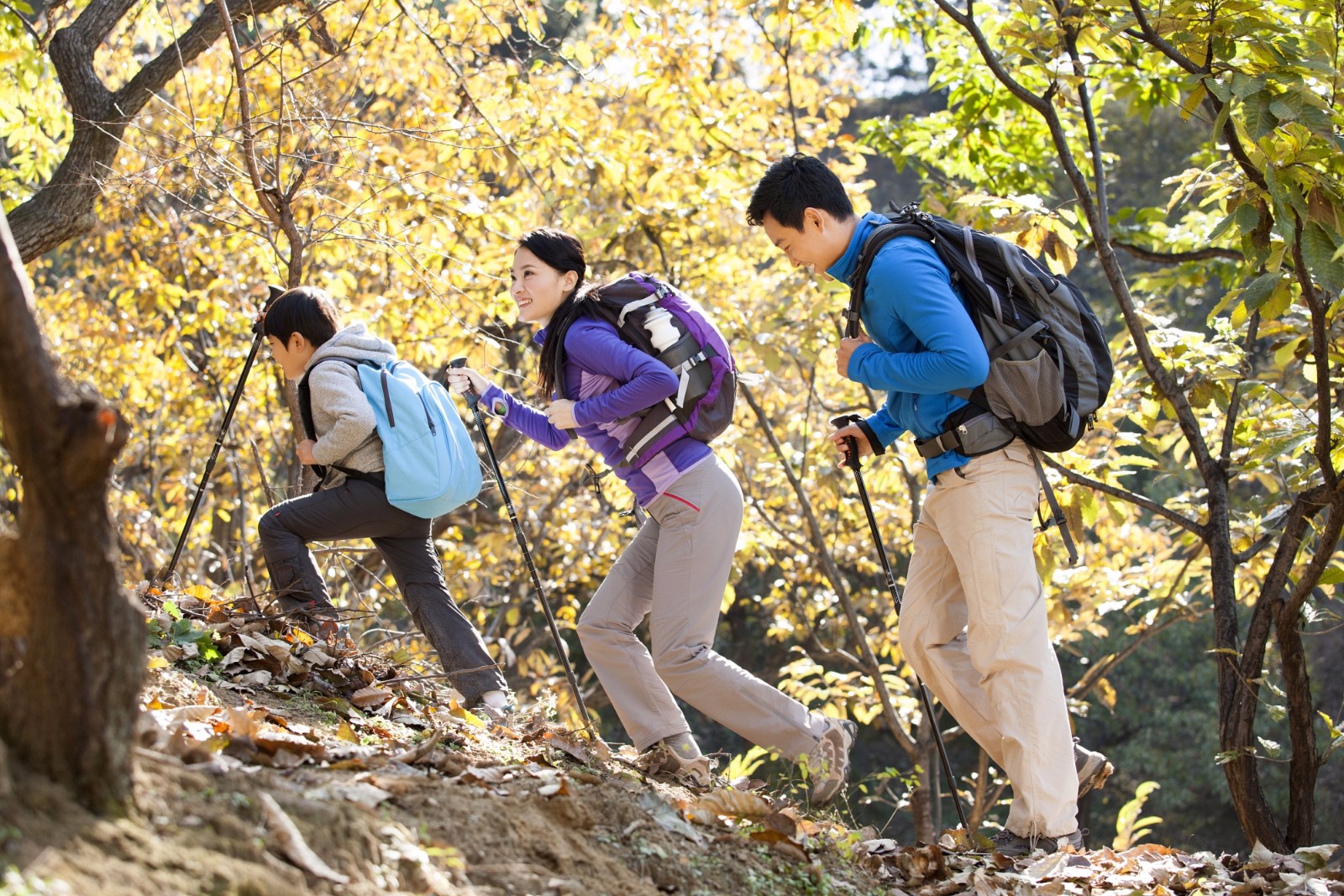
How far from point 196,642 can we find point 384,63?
6421 mm

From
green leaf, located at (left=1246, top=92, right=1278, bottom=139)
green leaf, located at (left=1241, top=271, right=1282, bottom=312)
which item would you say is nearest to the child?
green leaf, located at (left=1241, top=271, right=1282, bottom=312)

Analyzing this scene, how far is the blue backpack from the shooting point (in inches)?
161

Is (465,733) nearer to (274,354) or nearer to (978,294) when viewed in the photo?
(274,354)

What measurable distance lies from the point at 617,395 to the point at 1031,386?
3.98ft

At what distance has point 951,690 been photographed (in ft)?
12.4

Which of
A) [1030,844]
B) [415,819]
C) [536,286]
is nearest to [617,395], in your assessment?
[536,286]

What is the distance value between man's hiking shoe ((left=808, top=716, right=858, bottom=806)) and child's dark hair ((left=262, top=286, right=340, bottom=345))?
223 cm

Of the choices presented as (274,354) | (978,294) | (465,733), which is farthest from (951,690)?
(274,354)

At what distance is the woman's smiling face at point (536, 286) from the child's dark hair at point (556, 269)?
16mm

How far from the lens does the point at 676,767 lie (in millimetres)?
3697

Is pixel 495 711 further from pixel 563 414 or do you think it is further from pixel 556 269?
pixel 556 269

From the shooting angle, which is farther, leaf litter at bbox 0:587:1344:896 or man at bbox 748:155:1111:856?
man at bbox 748:155:1111:856

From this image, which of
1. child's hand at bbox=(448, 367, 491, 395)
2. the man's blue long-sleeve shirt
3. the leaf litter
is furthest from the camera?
child's hand at bbox=(448, 367, 491, 395)

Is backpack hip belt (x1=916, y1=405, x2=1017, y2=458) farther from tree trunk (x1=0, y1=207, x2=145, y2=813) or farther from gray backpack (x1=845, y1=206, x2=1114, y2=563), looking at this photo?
tree trunk (x1=0, y1=207, x2=145, y2=813)
